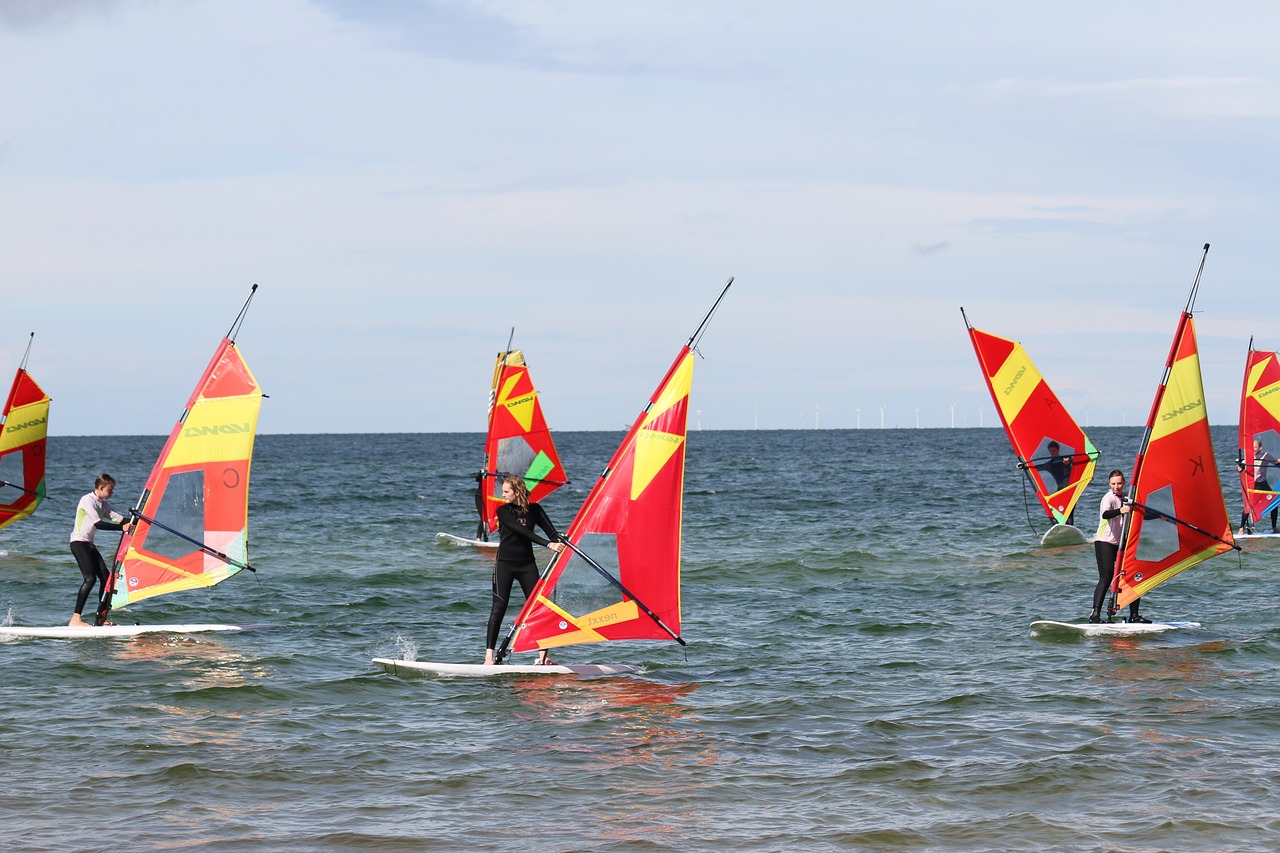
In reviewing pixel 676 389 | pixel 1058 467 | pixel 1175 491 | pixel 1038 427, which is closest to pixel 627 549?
pixel 676 389

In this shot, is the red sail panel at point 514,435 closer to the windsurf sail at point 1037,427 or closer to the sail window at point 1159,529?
the windsurf sail at point 1037,427

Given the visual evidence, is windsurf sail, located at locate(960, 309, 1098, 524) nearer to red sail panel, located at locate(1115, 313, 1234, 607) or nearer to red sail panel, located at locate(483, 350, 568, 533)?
red sail panel, located at locate(483, 350, 568, 533)

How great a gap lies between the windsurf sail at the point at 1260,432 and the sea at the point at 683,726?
18.5 ft

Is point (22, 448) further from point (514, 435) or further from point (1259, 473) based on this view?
point (1259, 473)

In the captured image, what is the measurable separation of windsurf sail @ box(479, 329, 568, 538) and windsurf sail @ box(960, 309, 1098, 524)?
850 cm

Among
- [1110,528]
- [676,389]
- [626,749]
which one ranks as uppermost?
[676,389]

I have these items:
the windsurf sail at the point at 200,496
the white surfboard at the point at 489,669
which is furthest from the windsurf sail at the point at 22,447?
the white surfboard at the point at 489,669

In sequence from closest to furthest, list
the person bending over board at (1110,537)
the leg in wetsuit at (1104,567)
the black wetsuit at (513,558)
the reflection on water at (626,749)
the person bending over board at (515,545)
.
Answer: the reflection on water at (626,749) < the person bending over board at (515,545) < the black wetsuit at (513,558) < the person bending over board at (1110,537) < the leg in wetsuit at (1104,567)

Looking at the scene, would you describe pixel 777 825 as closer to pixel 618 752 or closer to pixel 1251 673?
pixel 618 752

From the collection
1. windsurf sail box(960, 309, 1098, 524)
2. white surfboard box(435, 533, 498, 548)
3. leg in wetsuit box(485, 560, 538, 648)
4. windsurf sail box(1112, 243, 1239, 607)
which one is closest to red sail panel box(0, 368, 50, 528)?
white surfboard box(435, 533, 498, 548)

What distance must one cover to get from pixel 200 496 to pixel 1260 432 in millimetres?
20259

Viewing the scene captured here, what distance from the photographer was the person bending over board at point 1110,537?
575 inches

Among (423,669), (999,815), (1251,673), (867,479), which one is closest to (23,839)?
(423,669)

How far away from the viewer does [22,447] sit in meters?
24.3
